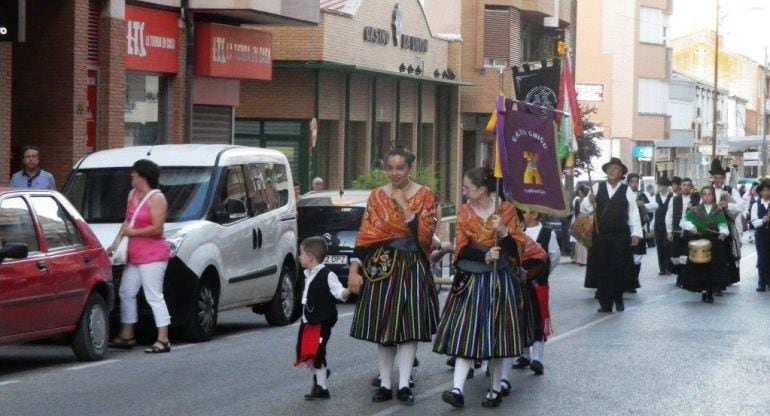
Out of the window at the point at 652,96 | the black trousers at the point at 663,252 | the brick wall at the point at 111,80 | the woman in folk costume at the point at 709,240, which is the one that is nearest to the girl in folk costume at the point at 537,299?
the woman in folk costume at the point at 709,240

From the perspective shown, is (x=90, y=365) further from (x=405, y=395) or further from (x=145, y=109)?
(x=145, y=109)

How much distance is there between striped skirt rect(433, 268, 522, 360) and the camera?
11070 millimetres

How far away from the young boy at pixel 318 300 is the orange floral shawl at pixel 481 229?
0.92 m

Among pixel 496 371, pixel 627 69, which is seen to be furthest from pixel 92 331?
pixel 627 69

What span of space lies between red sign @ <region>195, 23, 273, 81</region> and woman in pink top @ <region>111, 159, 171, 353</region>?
49.3ft

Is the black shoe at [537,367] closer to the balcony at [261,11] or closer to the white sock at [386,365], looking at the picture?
the white sock at [386,365]

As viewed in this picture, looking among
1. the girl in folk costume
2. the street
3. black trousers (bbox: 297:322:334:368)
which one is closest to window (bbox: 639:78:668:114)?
the street

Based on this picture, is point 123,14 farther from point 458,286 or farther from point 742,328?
point 458,286

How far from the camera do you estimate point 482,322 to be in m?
11.1

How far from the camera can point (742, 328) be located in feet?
58.5

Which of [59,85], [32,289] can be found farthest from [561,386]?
[59,85]

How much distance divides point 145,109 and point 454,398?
1854cm

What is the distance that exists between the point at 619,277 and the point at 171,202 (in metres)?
6.27

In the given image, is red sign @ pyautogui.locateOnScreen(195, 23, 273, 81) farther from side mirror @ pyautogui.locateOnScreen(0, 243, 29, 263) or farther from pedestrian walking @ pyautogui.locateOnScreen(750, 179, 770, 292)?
side mirror @ pyautogui.locateOnScreen(0, 243, 29, 263)
